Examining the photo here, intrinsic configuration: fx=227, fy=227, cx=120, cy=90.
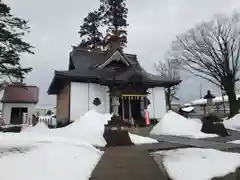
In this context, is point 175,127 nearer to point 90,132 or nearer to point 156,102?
point 90,132

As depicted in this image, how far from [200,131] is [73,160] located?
850cm

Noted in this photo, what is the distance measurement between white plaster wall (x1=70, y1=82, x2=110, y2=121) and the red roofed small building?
12.0 m

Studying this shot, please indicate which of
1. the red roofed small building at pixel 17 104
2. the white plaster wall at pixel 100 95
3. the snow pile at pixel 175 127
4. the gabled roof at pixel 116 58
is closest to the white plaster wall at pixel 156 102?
the gabled roof at pixel 116 58

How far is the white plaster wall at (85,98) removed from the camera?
1642 cm

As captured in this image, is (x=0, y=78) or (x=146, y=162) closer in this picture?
(x=146, y=162)

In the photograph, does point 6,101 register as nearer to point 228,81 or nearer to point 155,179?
point 228,81

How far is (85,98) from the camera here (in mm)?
16797

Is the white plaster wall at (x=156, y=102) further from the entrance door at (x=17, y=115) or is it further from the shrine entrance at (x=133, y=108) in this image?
the entrance door at (x=17, y=115)

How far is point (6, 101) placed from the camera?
1022 inches

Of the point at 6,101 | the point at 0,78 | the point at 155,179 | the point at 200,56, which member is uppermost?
the point at 200,56

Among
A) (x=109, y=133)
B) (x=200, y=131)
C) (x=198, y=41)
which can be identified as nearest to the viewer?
(x=109, y=133)

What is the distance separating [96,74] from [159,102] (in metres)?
5.77

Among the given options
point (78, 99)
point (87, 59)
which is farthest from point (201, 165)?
point (87, 59)

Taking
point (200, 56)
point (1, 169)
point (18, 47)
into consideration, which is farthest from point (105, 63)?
point (1, 169)
